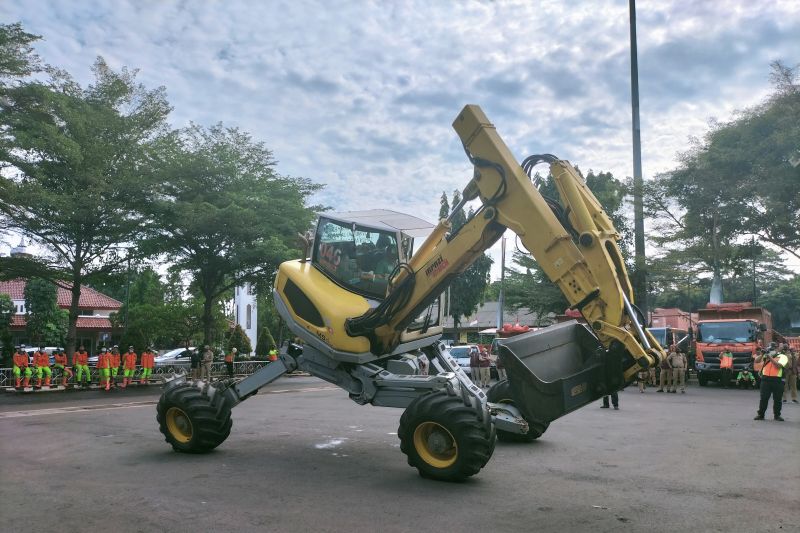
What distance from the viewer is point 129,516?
5.48 metres

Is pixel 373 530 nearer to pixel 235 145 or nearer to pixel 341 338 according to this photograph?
pixel 341 338

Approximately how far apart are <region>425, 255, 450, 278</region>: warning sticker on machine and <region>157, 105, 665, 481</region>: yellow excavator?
0.04ft

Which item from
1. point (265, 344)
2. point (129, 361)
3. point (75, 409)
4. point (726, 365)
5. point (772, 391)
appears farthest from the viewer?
point (265, 344)

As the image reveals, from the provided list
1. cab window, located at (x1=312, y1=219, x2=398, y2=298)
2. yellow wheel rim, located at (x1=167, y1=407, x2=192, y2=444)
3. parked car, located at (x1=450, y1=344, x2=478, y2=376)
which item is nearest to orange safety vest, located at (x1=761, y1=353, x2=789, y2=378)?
cab window, located at (x1=312, y1=219, x2=398, y2=298)

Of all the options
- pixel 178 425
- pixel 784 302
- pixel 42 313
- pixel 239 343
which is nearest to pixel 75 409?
pixel 178 425

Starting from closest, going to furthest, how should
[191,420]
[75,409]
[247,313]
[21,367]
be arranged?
1. [191,420]
2. [75,409]
3. [21,367]
4. [247,313]

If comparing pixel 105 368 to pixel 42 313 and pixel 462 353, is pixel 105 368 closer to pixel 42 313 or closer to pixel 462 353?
pixel 462 353

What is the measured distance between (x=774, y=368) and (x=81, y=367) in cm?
2108

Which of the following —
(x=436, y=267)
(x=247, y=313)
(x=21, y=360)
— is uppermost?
(x=247, y=313)

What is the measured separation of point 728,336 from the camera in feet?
82.0

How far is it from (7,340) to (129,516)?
80.4ft

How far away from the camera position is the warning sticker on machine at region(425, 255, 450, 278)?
7480 millimetres

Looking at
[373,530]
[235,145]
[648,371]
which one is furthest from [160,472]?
[235,145]

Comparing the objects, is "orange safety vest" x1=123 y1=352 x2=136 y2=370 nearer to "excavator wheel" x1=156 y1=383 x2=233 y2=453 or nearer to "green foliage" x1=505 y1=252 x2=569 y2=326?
"excavator wheel" x1=156 y1=383 x2=233 y2=453
